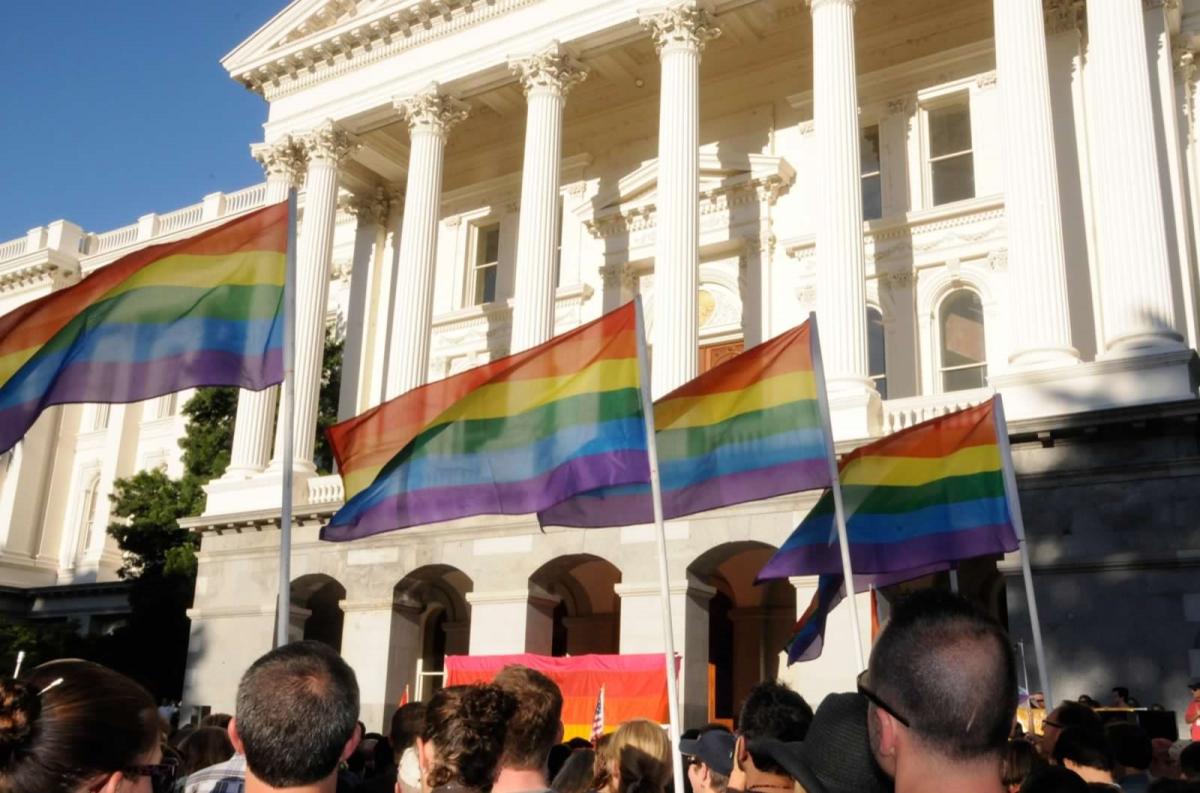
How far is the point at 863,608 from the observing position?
1833cm

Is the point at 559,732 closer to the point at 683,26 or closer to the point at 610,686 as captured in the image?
the point at 610,686

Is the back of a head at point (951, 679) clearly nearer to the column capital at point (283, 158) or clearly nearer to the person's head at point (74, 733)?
the person's head at point (74, 733)

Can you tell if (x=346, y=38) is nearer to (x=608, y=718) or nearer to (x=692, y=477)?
(x=608, y=718)

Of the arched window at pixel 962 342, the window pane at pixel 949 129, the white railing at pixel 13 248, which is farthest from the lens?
the white railing at pixel 13 248

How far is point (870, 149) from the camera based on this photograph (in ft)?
86.0

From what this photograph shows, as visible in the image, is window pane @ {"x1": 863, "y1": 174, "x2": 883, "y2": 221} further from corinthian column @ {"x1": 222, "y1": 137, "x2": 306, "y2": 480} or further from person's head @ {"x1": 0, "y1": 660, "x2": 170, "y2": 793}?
person's head @ {"x1": 0, "y1": 660, "x2": 170, "y2": 793}

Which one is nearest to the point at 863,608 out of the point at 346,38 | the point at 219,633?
the point at 219,633

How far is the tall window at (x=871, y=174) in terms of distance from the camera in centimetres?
2575

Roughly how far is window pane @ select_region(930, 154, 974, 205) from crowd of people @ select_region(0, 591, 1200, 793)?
66.5 ft

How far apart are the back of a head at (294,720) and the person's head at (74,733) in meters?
0.47

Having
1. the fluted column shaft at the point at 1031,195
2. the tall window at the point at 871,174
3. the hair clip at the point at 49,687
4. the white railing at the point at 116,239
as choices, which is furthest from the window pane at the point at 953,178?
the white railing at the point at 116,239

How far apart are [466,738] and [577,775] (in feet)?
5.77

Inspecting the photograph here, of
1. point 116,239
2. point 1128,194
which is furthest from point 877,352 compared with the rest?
point 116,239

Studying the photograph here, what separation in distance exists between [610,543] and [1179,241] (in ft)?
36.3
